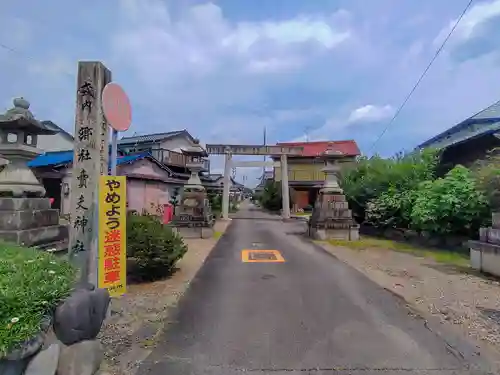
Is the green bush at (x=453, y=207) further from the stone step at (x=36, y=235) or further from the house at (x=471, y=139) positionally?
the stone step at (x=36, y=235)

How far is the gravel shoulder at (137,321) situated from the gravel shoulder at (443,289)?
12.4 feet

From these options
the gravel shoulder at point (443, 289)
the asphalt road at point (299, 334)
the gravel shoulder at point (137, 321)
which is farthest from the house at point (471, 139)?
the gravel shoulder at point (137, 321)

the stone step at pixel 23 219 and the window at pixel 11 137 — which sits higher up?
the window at pixel 11 137

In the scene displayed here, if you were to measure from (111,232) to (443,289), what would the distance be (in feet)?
19.5

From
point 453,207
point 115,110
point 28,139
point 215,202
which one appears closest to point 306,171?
point 215,202

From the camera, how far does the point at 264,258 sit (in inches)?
372

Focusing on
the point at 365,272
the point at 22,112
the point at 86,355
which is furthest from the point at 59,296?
the point at 365,272

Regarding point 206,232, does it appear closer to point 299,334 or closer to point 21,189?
point 21,189

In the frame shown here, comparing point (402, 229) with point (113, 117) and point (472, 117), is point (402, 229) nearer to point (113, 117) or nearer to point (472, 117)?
point (472, 117)

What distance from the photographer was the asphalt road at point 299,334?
11.0 ft

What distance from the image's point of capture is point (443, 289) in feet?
20.6

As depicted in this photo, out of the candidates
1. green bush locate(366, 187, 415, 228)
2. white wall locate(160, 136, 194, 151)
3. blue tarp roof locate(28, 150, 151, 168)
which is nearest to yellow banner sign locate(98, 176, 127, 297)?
green bush locate(366, 187, 415, 228)

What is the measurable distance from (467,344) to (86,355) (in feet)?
13.4

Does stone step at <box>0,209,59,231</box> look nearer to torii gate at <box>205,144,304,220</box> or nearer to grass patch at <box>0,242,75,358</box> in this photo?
grass patch at <box>0,242,75,358</box>
